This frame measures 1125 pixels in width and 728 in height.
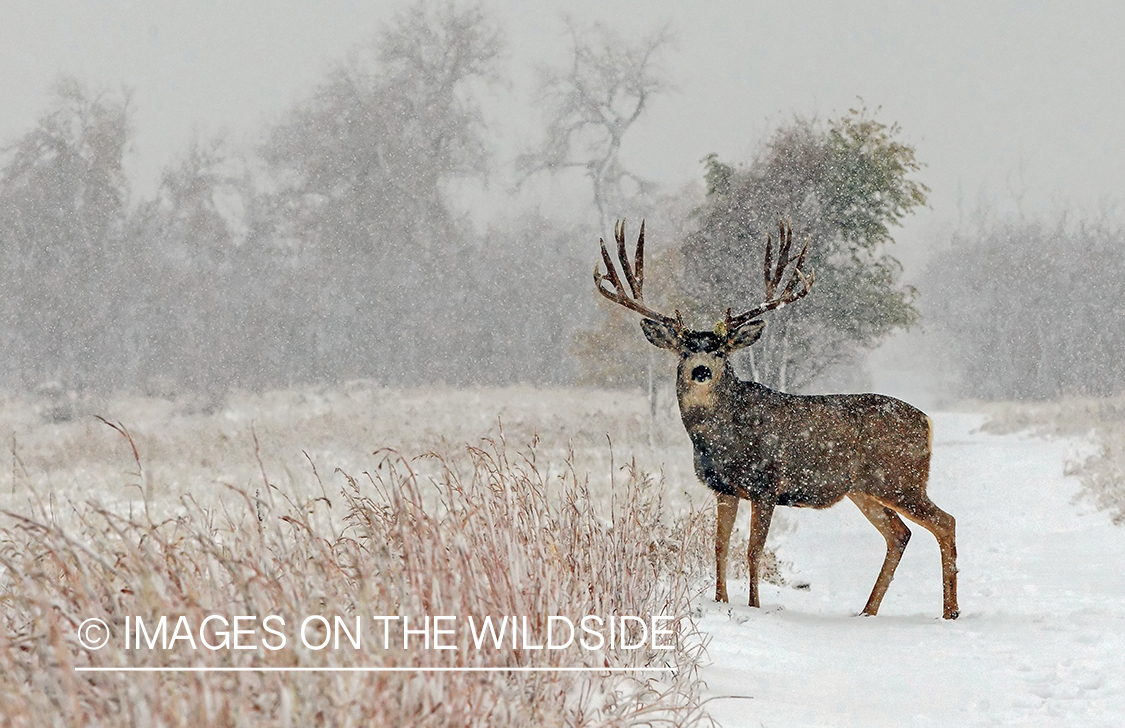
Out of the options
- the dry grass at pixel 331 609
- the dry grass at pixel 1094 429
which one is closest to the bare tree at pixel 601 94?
the dry grass at pixel 1094 429

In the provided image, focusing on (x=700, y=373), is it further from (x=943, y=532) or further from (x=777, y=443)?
(x=943, y=532)

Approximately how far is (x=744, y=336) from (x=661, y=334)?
1.58ft

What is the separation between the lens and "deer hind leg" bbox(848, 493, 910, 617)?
634cm

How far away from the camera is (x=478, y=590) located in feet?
10.8

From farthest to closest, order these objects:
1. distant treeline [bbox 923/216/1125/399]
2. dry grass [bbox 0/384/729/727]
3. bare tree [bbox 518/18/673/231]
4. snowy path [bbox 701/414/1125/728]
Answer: distant treeline [bbox 923/216/1125/399], bare tree [bbox 518/18/673/231], snowy path [bbox 701/414/1125/728], dry grass [bbox 0/384/729/727]

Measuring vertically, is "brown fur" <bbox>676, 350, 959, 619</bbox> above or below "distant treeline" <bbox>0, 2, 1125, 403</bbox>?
below

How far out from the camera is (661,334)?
19.3 ft

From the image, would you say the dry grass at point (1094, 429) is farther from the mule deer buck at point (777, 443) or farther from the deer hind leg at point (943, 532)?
the mule deer buck at point (777, 443)

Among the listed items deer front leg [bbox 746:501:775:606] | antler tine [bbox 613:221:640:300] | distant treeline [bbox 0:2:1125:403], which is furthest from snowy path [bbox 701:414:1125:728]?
distant treeline [bbox 0:2:1125:403]

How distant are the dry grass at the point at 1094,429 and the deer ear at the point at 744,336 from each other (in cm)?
675

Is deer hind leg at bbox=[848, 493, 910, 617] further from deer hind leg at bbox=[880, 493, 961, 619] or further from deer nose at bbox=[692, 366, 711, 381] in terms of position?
deer nose at bbox=[692, 366, 711, 381]

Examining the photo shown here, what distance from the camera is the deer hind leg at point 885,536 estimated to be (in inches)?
250

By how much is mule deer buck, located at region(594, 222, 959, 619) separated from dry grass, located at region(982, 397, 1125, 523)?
5.77 m

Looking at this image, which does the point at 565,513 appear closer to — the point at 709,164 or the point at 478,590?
the point at 478,590
